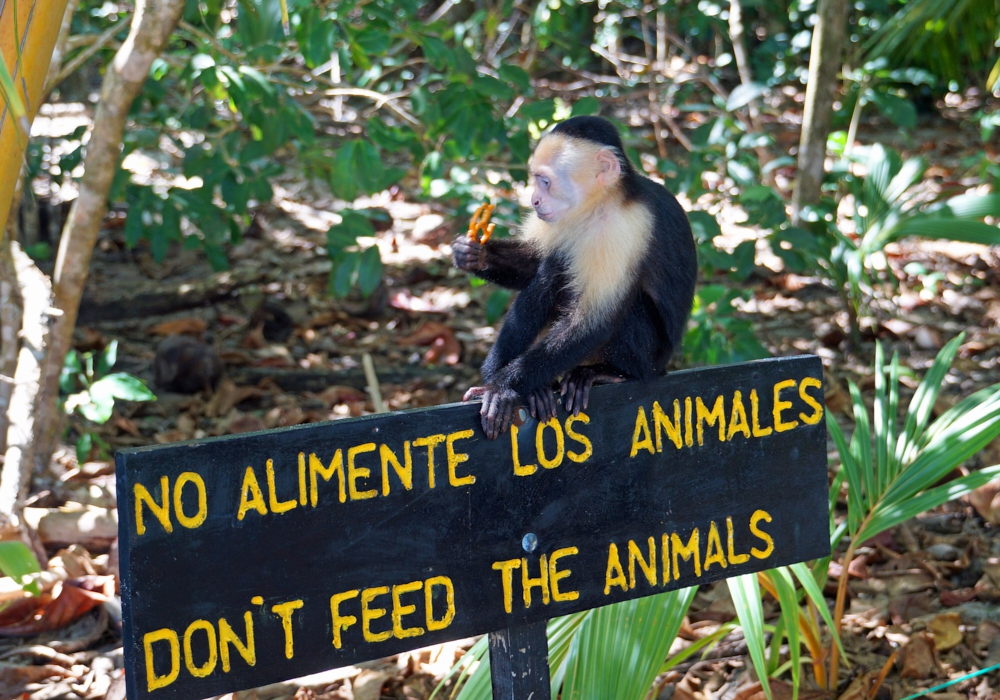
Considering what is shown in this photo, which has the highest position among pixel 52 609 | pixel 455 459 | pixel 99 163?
pixel 99 163

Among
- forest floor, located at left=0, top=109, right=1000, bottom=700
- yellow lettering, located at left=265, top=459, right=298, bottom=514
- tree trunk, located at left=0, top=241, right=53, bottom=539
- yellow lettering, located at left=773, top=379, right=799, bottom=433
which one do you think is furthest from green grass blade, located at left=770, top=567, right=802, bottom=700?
tree trunk, located at left=0, top=241, right=53, bottom=539

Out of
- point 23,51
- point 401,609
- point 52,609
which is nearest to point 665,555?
point 401,609

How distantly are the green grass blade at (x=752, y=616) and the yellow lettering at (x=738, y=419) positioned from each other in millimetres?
280

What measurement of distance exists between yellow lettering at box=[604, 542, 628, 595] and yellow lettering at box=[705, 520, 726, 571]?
146mm

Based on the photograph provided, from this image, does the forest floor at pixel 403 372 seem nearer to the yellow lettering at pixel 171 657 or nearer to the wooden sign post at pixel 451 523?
the wooden sign post at pixel 451 523

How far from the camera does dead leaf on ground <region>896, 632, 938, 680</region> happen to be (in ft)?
6.37

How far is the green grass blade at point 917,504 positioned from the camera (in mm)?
1841

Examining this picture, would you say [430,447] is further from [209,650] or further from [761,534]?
[761,534]

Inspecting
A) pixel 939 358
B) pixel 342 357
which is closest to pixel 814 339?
pixel 939 358

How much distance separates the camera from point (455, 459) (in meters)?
1.23

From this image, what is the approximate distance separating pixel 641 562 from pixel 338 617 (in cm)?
45

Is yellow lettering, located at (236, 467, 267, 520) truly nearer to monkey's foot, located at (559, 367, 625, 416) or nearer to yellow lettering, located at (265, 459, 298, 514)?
yellow lettering, located at (265, 459, 298, 514)

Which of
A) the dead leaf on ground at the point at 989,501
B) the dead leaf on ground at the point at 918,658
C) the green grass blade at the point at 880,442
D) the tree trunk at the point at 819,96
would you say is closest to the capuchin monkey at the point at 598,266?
the green grass blade at the point at 880,442

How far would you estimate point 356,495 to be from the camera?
1.17 meters
